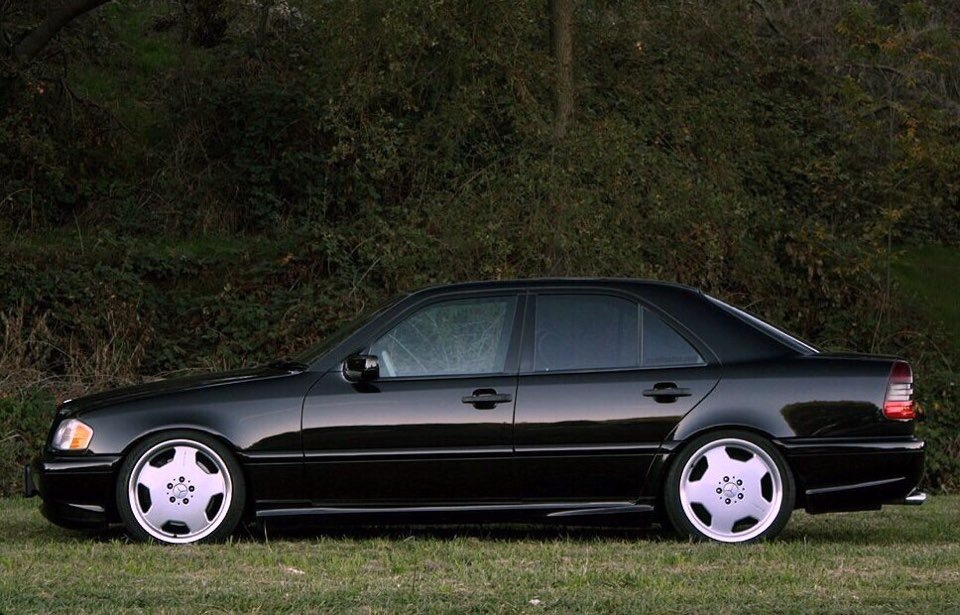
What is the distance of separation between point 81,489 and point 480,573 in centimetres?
259

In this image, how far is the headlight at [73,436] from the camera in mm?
8695

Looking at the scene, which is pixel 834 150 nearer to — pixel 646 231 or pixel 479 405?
pixel 646 231

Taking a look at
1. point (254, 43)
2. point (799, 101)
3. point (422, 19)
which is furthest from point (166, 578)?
point (799, 101)

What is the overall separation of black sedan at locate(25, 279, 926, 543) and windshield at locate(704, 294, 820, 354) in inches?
9.3

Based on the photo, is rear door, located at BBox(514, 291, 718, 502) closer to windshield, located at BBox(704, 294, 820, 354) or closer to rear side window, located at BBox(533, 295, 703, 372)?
→ rear side window, located at BBox(533, 295, 703, 372)

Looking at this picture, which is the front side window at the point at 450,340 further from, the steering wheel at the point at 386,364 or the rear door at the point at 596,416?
the rear door at the point at 596,416

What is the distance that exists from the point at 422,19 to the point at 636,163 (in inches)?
107

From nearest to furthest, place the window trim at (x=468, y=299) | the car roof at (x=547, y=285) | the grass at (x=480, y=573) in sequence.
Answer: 1. the grass at (x=480, y=573)
2. the window trim at (x=468, y=299)
3. the car roof at (x=547, y=285)

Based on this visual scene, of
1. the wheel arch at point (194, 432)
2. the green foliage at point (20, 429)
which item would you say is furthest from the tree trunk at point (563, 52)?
the wheel arch at point (194, 432)

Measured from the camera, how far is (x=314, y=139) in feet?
72.9

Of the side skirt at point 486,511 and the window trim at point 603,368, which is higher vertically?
the window trim at point 603,368

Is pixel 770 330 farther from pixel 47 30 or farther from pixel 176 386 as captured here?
pixel 47 30

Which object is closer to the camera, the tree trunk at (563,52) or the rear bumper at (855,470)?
the rear bumper at (855,470)

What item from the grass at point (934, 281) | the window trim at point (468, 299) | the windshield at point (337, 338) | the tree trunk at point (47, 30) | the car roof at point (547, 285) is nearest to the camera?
the window trim at point (468, 299)
